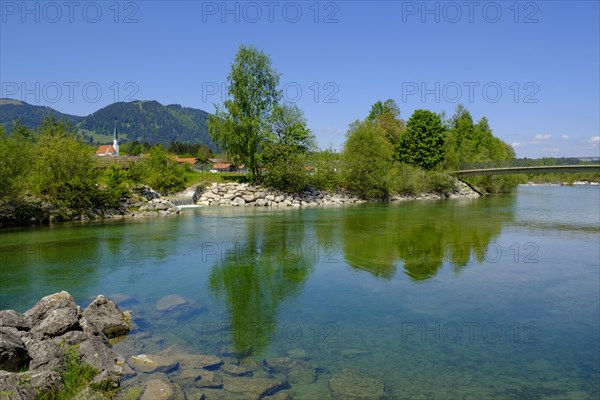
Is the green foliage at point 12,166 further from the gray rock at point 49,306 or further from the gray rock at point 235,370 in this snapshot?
the gray rock at point 235,370

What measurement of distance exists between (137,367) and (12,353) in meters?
2.48

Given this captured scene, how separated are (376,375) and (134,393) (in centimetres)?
509

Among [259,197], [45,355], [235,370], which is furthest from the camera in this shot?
[259,197]

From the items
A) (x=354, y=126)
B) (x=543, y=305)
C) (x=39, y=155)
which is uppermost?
(x=354, y=126)

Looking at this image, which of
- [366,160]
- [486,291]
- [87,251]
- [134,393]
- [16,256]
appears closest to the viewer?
[134,393]

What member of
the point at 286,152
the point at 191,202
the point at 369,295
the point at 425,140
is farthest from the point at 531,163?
the point at 369,295

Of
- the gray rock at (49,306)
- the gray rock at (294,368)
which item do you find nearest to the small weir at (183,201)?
the gray rock at (49,306)

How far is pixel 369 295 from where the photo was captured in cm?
1614

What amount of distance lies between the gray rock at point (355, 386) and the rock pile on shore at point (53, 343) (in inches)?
179

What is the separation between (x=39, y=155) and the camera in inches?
1571

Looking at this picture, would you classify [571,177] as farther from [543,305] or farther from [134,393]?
[134,393]

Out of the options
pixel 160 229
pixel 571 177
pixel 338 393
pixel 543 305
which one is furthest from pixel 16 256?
pixel 571 177

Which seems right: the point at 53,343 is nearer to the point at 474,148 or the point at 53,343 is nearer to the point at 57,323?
the point at 57,323

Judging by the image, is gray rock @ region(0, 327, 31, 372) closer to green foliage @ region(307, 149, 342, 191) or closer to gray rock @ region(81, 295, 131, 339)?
gray rock @ region(81, 295, 131, 339)
